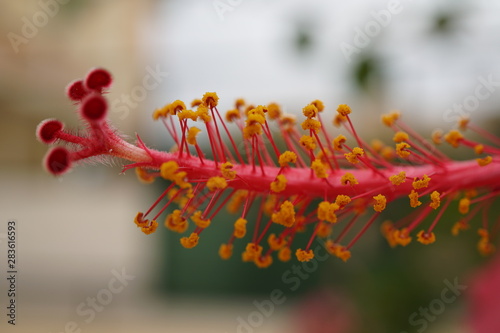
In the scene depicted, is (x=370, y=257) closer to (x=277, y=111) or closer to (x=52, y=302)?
(x=277, y=111)

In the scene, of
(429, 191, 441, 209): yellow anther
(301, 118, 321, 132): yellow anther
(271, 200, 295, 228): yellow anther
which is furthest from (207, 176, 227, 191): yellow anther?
(429, 191, 441, 209): yellow anther

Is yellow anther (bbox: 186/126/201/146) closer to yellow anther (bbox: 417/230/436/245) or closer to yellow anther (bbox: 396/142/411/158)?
yellow anther (bbox: 396/142/411/158)

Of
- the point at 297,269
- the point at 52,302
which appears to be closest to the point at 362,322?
the point at 297,269

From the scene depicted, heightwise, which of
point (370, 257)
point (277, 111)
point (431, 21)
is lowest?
point (370, 257)

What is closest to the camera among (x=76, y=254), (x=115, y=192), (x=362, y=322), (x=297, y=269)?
(x=362, y=322)

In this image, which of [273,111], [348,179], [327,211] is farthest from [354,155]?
[273,111]

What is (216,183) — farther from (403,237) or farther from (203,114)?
(403,237)

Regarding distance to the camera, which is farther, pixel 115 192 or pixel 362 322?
pixel 115 192

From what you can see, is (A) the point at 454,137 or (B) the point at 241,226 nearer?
(B) the point at 241,226
